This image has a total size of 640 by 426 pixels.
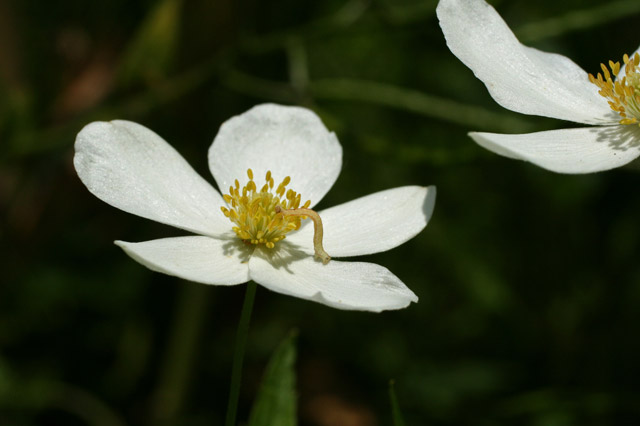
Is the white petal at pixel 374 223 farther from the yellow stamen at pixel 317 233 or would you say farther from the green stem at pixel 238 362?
the green stem at pixel 238 362

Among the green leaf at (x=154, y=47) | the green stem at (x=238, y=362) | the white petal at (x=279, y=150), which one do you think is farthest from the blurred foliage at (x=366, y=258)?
the green stem at (x=238, y=362)

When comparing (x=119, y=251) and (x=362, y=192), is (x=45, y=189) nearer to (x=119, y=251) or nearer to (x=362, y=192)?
(x=119, y=251)

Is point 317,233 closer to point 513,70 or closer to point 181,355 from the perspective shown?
point 513,70

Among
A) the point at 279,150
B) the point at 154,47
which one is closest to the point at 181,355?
the point at 154,47

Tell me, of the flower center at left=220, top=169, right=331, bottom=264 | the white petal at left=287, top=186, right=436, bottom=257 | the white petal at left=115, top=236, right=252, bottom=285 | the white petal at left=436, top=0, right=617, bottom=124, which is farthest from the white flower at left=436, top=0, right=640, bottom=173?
the white petal at left=115, top=236, right=252, bottom=285

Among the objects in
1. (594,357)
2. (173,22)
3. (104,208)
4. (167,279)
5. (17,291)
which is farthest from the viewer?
(104,208)

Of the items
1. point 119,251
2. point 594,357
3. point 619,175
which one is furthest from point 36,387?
point 619,175

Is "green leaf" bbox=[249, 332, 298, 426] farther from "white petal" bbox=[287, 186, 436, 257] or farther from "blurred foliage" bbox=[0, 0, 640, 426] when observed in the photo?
"blurred foliage" bbox=[0, 0, 640, 426]
